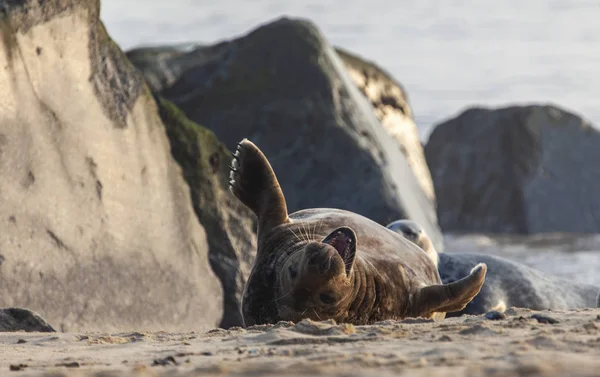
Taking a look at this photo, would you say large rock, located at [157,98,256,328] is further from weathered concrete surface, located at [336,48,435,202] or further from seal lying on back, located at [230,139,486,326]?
weathered concrete surface, located at [336,48,435,202]

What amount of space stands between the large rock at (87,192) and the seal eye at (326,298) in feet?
6.71

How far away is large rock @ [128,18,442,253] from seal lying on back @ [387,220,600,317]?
2.09m

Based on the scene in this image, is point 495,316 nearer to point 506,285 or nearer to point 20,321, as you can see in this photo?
point 20,321

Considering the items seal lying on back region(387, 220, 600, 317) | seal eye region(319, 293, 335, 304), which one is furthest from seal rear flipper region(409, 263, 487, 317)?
seal lying on back region(387, 220, 600, 317)

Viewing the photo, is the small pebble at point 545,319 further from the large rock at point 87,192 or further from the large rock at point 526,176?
the large rock at point 526,176

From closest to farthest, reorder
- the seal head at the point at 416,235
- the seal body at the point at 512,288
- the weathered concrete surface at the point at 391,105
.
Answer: the seal body at the point at 512,288
the seal head at the point at 416,235
the weathered concrete surface at the point at 391,105

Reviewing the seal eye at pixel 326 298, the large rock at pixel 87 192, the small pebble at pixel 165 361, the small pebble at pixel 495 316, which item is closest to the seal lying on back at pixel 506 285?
the large rock at pixel 87 192

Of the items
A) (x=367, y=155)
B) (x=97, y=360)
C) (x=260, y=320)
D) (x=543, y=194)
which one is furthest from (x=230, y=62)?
(x=543, y=194)

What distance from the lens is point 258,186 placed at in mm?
5629

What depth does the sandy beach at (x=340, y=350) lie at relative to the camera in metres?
2.61

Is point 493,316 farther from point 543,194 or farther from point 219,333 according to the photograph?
point 543,194

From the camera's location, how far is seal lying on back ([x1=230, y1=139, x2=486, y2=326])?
4.60 m

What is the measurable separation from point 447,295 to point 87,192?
103 inches

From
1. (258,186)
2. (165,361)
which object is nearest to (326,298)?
(258,186)
